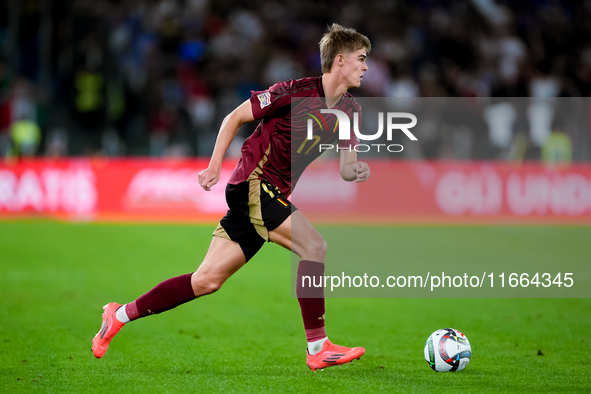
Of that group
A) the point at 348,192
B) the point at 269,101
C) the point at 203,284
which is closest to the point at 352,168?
the point at 269,101

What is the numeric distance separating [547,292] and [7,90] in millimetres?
13548

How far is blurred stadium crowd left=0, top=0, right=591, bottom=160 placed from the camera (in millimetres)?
17564

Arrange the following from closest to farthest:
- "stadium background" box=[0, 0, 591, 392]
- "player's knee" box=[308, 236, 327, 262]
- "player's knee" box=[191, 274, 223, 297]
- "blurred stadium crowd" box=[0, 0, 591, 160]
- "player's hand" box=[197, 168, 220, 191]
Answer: "player's hand" box=[197, 168, 220, 191] < "player's knee" box=[308, 236, 327, 262] < "player's knee" box=[191, 274, 223, 297] < "stadium background" box=[0, 0, 591, 392] < "blurred stadium crowd" box=[0, 0, 591, 160]

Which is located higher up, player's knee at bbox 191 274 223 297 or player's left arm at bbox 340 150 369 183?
player's left arm at bbox 340 150 369 183

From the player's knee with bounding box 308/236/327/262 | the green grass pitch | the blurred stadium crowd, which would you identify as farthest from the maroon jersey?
the blurred stadium crowd

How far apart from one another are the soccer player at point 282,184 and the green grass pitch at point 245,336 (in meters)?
0.41

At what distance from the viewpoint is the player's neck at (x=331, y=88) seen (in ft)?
17.1

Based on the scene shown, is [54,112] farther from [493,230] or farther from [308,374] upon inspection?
[308,374]

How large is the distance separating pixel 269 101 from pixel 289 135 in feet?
1.00

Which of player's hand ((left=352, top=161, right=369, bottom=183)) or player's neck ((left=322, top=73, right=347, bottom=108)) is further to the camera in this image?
player's neck ((left=322, top=73, right=347, bottom=108))

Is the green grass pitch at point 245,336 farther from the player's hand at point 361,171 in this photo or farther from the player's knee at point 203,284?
the player's hand at point 361,171

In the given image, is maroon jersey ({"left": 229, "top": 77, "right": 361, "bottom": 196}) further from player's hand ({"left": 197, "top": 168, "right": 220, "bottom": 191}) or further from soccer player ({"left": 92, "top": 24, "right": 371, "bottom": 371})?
player's hand ({"left": 197, "top": 168, "right": 220, "bottom": 191})

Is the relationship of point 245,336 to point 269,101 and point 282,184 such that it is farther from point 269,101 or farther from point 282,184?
point 269,101

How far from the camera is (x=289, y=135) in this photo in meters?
5.27
